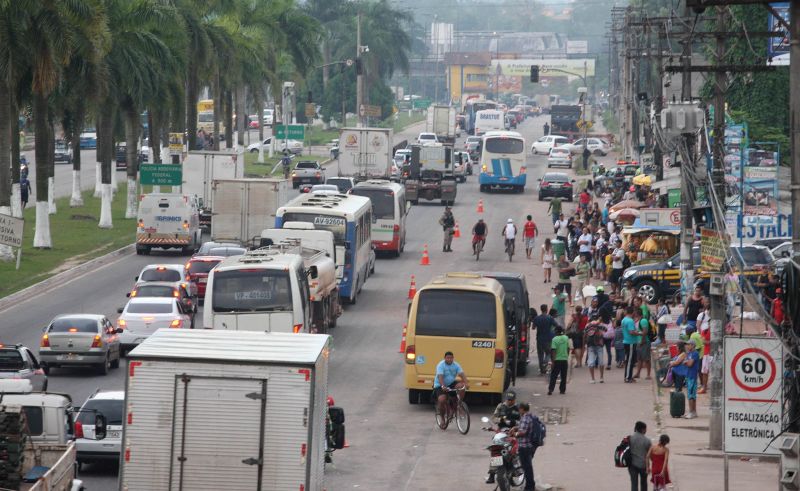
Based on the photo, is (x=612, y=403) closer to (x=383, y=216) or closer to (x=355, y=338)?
(x=355, y=338)

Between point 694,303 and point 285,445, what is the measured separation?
18489mm

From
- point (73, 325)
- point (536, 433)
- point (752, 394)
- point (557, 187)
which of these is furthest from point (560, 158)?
point (752, 394)

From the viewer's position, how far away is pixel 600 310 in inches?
1268

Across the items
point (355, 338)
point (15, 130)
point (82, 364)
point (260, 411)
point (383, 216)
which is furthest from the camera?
point (15, 130)

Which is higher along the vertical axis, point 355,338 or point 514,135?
point 514,135

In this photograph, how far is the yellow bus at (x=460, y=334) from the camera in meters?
26.5

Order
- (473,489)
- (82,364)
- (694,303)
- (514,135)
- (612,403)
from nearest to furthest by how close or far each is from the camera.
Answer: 1. (473,489)
2. (612,403)
3. (82,364)
4. (694,303)
5. (514,135)

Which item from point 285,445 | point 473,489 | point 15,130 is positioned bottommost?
point 473,489

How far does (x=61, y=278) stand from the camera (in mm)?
44938

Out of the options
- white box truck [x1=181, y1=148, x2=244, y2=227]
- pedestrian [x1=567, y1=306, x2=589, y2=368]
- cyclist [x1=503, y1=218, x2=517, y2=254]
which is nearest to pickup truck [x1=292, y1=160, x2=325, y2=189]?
Answer: white box truck [x1=181, y1=148, x2=244, y2=227]

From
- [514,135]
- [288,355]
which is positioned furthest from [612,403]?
[514,135]

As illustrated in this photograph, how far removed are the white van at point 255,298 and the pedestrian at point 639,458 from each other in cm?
1113

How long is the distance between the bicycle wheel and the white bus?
24433mm

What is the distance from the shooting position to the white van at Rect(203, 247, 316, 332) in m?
29.1
